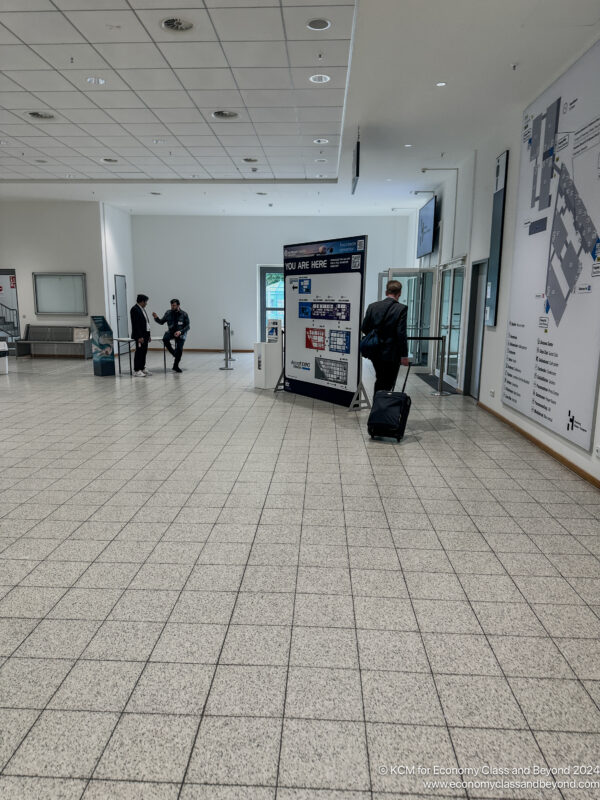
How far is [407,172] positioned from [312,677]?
9626mm

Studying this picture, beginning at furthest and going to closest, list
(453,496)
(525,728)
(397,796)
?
(453,496) → (525,728) → (397,796)

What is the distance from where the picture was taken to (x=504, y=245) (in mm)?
6812

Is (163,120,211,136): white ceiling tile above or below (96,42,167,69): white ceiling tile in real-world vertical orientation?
above

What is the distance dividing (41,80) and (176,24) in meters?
2.16

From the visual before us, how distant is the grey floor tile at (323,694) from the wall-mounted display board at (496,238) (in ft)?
19.8

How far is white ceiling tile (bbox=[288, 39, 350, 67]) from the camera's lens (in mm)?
4875

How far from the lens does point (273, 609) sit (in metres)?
2.62

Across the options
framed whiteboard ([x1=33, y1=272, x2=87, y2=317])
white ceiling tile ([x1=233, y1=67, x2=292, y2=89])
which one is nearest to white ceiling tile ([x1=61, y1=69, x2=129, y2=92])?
white ceiling tile ([x1=233, y1=67, x2=292, y2=89])

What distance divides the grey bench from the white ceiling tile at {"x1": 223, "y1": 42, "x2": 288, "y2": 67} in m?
9.66

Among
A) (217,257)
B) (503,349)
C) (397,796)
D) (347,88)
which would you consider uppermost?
(347,88)

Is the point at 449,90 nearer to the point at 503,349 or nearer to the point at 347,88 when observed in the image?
the point at 347,88

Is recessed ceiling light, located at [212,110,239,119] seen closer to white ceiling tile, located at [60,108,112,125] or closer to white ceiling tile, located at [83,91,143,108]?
white ceiling tile, located at [83,91,143,108]

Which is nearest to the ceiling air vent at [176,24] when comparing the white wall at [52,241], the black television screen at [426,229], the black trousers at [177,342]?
the black trousers at [177,342]

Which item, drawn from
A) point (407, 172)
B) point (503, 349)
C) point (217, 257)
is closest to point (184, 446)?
point (503, 349)
